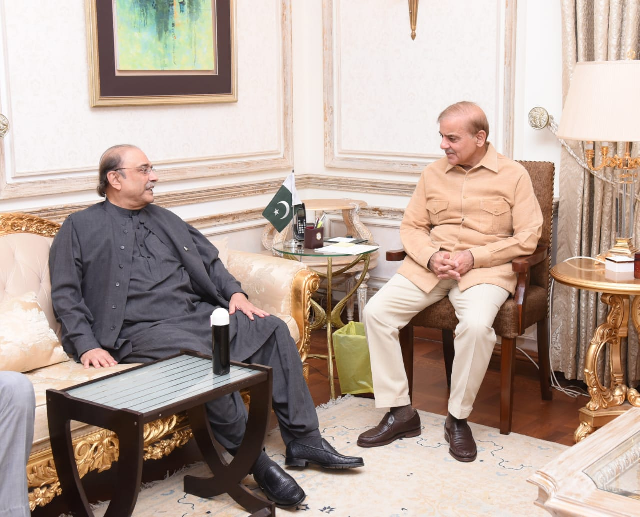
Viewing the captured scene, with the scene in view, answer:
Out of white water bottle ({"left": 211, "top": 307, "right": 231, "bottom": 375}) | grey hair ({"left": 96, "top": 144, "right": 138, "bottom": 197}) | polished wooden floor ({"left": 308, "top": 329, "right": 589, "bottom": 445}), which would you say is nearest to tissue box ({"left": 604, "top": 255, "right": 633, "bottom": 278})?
polished wooden floor ({"left": 308, "top": 329, "right": 589, "bottom": 445})

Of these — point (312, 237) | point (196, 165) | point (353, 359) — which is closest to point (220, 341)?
point (353, 359)

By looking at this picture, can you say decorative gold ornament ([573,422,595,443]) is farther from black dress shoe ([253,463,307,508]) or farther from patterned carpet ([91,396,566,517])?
black dress shoe ([253,463,307,508])

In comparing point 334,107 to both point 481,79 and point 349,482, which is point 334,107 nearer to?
point 481,79

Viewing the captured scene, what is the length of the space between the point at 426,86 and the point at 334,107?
657 millimetres

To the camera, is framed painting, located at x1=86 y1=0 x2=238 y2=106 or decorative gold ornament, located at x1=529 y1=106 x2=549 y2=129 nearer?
framed painting, located at x1=86 y1=0 x2=238 y2=106

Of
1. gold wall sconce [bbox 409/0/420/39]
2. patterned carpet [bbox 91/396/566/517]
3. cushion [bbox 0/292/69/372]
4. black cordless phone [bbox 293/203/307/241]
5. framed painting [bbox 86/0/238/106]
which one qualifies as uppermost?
gold wall sconce [bbox 409/0/420/39]

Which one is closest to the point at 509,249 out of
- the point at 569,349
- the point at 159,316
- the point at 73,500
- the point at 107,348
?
the point at 569,349

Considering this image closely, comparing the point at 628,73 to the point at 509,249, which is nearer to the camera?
the point at 628,73

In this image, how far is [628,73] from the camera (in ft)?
10.9

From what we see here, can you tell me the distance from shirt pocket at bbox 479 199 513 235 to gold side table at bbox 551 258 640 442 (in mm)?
289

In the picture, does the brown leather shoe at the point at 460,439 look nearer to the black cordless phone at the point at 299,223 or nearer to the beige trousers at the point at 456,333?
the beige trousers at the point at 456,333

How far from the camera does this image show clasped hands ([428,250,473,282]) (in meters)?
3.56

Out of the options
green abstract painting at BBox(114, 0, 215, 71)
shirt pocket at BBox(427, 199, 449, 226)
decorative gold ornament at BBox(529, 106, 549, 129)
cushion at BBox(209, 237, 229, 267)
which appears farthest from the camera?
decorative gold ornament at BBox(529, 106, 549, 129)

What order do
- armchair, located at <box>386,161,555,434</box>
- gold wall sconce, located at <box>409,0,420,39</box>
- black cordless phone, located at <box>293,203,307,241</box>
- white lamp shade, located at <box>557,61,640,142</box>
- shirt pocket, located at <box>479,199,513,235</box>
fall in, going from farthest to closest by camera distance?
gold wall sconce, located at <box>409,0,420,39</box> → black cordless phone, located at <box>293,203,307,241</box> → shirt pocket, located at <box>479,199,513,235</box> → armchair, located at <box>386,161,555,434</box> → white lamp shade, located at <box>557,61,640,142</box>
